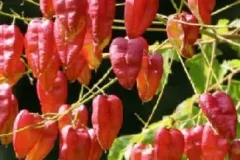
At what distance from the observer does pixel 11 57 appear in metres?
1.45

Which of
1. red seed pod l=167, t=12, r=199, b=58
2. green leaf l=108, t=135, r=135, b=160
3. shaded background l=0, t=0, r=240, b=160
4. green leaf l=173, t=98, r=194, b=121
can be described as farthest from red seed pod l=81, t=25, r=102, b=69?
shaded background l=0, t=0, r=240, b=160

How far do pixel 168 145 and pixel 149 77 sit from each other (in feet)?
0.36

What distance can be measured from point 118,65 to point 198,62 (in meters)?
1.06

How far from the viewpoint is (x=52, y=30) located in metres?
1.38

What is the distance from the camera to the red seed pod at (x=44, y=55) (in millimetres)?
1362

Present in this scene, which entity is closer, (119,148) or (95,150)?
(95,150)

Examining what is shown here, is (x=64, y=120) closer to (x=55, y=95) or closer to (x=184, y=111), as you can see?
(x=55, y=95)

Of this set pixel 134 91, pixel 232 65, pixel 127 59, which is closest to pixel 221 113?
pixel 127 59

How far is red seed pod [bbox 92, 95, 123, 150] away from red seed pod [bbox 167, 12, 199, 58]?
0.14 meters

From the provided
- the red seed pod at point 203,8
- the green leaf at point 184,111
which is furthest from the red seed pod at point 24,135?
the green leaf at point 184,111

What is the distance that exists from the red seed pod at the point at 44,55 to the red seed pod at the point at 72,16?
0.08 m

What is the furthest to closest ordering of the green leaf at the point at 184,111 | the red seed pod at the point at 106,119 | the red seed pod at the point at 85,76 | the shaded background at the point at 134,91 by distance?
the shaded background at the point at 134,91 → the green leaf at the point at 184,111 → the red seed pod at the point at 85,76 → the red seed pod at the point at 106,119

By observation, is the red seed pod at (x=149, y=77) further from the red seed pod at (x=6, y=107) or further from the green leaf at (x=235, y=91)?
the green leaf at (x=235, y=91)

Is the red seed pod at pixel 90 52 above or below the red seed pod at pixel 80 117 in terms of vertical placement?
above
